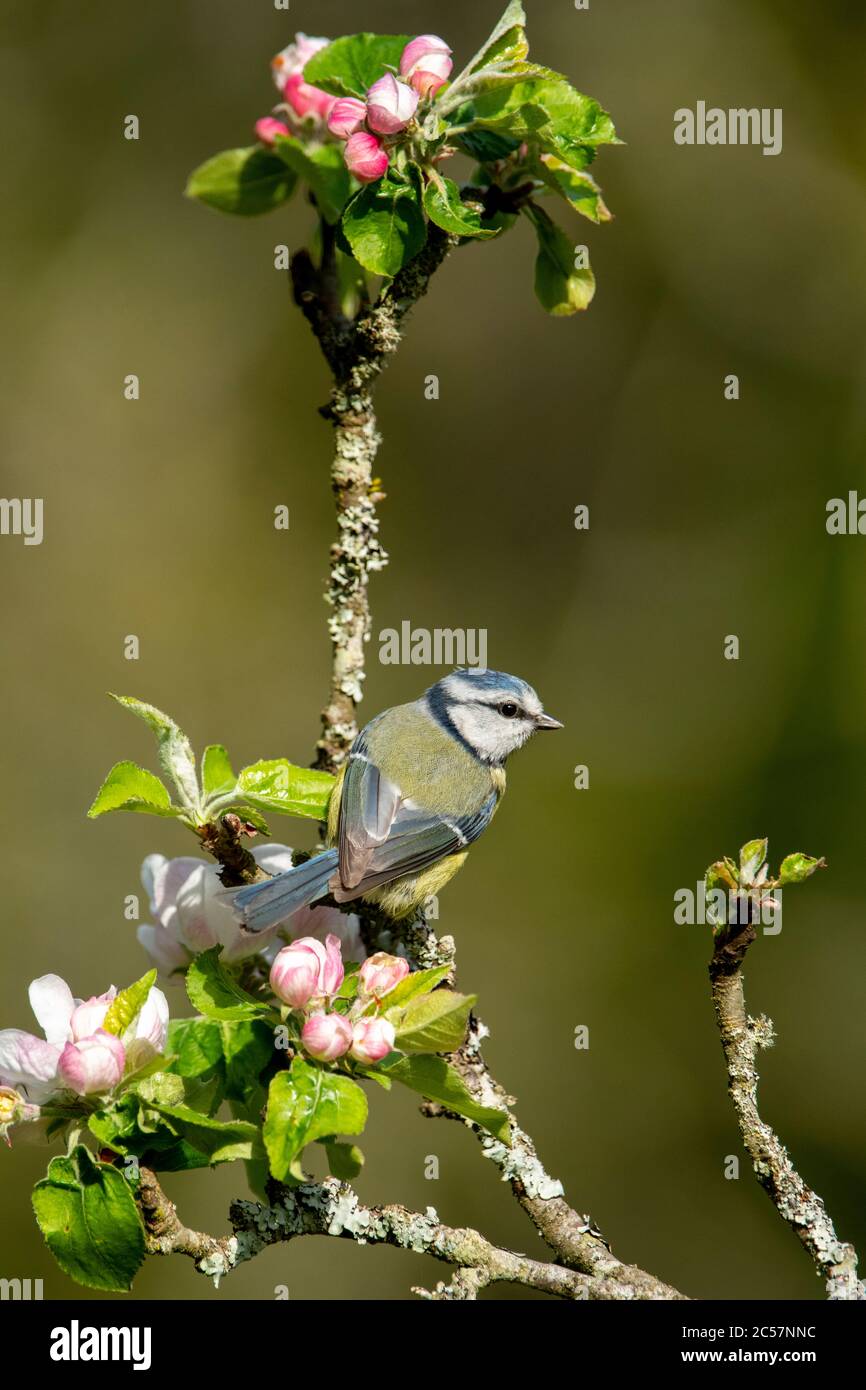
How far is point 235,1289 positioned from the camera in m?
4.73

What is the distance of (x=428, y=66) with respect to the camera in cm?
200

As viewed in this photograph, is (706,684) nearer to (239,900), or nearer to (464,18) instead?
(464,18)

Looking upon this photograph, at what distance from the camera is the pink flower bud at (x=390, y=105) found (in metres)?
1.93

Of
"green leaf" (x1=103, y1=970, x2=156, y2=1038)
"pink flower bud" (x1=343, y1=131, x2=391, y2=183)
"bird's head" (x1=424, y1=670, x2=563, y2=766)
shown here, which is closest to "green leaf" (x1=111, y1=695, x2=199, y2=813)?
"green leaf" (x1=103, y1=970, x2=156, y2=1038)

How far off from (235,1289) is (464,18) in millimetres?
5077

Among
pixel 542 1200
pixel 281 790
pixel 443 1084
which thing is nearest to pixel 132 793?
pixel 281 790

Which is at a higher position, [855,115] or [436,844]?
[855,115]

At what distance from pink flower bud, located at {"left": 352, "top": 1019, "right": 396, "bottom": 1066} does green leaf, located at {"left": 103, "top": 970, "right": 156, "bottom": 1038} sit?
288mm

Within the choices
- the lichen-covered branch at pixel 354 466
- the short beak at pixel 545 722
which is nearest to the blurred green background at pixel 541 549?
the short beak at pixel 545 722

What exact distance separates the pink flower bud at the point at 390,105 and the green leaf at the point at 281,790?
98cm

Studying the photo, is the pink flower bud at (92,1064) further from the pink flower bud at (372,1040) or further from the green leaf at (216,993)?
the pink flower bud at (372,1040)

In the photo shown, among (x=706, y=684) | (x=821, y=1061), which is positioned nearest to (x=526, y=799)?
(x=706, y=684)

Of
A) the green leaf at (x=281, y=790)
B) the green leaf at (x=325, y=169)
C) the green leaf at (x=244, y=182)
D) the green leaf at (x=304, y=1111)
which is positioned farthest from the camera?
the green leaf at (x=244, y=182)

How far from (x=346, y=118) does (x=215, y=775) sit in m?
1.04
